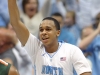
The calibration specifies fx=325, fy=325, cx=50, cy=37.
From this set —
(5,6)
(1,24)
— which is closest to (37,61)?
(1,24)

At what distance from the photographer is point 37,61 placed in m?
3.30

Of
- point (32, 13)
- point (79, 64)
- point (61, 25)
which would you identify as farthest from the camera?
point (32, 13)

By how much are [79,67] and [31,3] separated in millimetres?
2333

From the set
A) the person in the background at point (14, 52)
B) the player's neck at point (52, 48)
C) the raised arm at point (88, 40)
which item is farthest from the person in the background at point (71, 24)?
the player's neck at point (52, 48)

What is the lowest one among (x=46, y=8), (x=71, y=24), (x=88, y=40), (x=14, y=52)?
(x=14, y=52)

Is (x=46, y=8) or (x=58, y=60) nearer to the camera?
(x=58, y=60)

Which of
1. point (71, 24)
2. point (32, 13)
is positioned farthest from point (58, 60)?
point (71, 24)

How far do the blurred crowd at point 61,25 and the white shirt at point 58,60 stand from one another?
3.31 ft

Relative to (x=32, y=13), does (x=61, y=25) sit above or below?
below

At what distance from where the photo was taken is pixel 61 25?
5008 mm

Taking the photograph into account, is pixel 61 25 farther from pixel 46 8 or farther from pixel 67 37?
pixel 46 8

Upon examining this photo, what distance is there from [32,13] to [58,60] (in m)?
2.17

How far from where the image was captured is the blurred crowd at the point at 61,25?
178 inches

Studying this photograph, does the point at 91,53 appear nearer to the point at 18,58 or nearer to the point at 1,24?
the point at 18,58
